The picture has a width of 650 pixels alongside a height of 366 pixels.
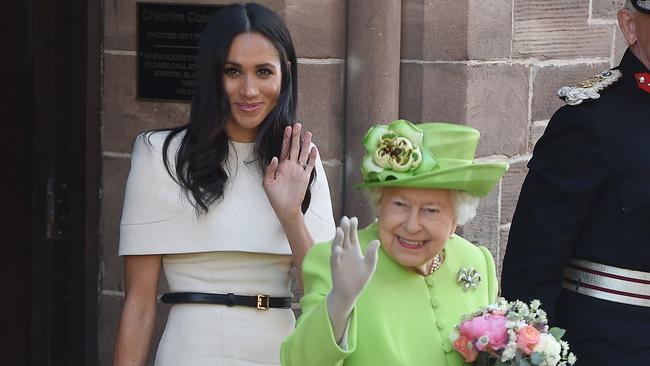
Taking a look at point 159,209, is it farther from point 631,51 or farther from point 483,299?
point 631,51

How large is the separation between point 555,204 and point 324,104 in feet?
5.16

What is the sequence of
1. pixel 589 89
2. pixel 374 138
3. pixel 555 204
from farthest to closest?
pixel 589 89
pixel 555 204
pixel 374 138

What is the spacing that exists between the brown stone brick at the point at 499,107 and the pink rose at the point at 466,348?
2173 millimetres

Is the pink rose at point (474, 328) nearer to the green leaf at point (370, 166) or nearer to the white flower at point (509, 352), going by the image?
the white flower at point (509, 352)

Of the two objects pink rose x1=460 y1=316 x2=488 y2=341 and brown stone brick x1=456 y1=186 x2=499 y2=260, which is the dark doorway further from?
pink rose x1=460 y1=316 x2=488 y2=341

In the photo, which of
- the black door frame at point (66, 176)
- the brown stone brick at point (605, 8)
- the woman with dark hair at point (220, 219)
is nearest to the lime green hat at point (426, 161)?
the woman with dark hair at point (220, 219)

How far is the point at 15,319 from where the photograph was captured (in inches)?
229

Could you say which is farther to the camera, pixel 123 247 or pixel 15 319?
pixel 15 319

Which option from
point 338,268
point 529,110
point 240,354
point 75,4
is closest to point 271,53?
point 240,354

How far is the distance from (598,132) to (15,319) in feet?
8.72

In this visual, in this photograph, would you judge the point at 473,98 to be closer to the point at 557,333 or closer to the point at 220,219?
the point at 220,219

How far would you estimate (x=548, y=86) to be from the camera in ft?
19.5

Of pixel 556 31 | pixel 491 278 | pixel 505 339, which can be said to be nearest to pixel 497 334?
pixel 505 339

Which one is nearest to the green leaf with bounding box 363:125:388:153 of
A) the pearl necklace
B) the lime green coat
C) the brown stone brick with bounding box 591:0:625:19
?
the lime green coat
